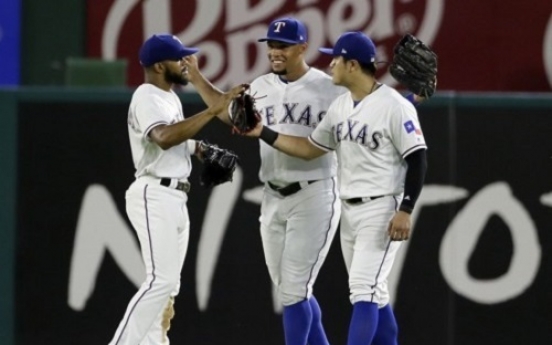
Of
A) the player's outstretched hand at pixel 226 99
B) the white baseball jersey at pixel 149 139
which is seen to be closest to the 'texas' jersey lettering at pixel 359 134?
the player's outstretched hand at pixel 226 99

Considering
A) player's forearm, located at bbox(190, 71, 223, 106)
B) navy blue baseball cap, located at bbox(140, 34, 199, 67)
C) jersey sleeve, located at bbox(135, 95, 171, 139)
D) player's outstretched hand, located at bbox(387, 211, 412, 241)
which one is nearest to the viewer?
player's outstretched hand, located at bbox(387, 211, 412, 241)

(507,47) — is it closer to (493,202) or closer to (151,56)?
(493,202)

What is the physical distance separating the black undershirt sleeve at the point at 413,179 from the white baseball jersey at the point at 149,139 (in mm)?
1060

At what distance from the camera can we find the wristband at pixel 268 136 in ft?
27.2

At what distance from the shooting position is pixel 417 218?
917 cm

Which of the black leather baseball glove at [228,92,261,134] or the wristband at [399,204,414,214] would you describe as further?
the black leather baseball glove at [228,92,261,134]

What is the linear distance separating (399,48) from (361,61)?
46cm

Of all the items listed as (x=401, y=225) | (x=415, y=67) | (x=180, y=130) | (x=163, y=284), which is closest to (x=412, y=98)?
(x=415, y=67)

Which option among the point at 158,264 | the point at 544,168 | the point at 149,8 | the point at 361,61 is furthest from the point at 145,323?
the point at 149,8

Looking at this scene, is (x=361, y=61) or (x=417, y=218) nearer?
(x=361, y=61)

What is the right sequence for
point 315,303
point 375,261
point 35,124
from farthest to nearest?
point 35,124
point 315,303
point 375,261

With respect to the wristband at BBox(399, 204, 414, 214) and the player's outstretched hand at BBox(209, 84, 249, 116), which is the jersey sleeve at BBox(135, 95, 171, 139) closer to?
the player's outstretched hand at BBox(209, 84, 249, 116)

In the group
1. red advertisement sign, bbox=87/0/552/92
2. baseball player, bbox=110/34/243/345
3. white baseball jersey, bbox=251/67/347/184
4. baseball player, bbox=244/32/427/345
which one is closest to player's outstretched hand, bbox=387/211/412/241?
baseball player, bbox=244/32/427/345

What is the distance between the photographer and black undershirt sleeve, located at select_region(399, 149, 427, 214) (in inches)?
314
